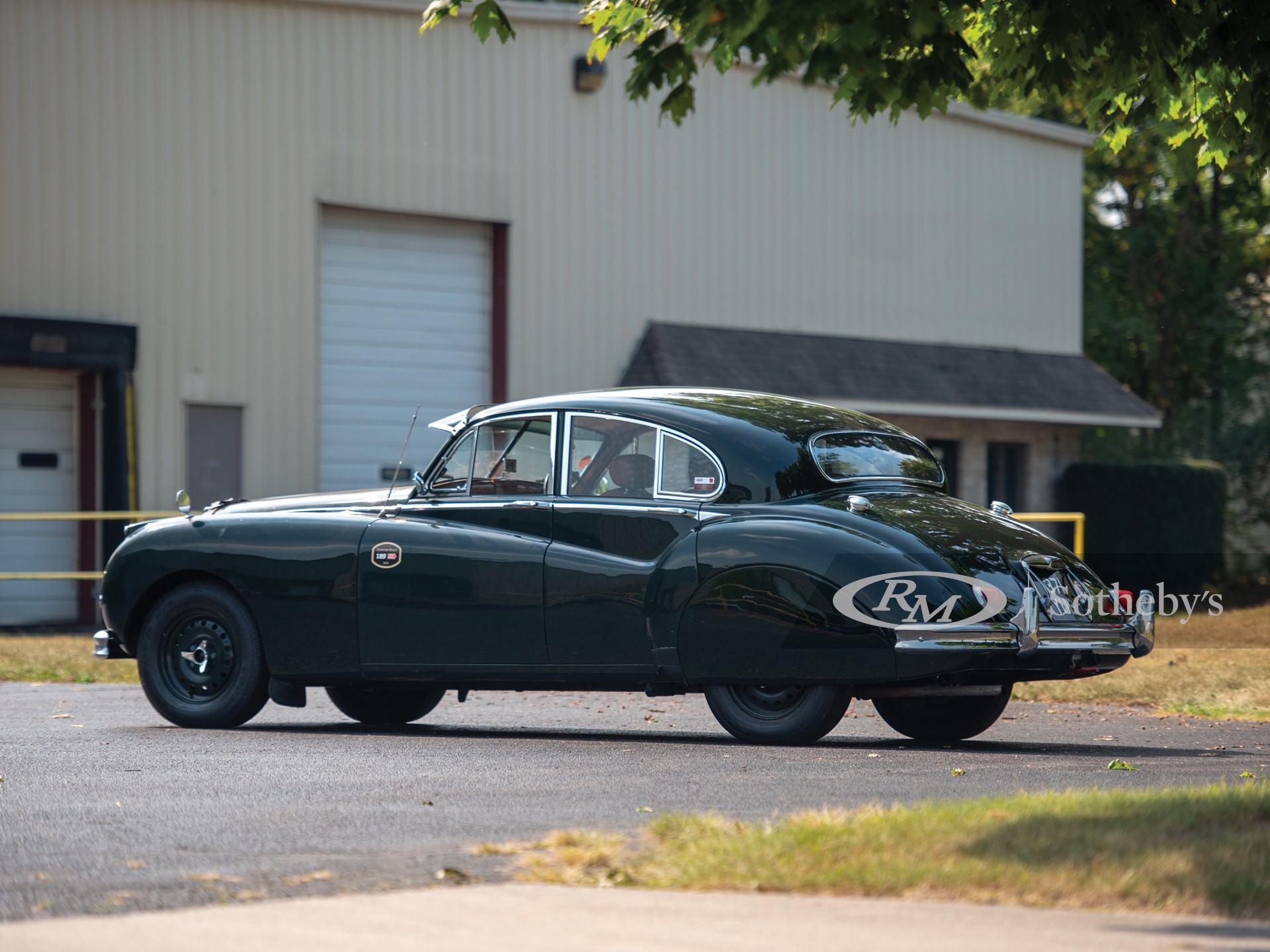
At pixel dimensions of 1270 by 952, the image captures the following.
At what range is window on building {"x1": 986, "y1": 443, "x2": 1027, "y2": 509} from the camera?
28250mm

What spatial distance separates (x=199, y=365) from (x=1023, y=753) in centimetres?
1462

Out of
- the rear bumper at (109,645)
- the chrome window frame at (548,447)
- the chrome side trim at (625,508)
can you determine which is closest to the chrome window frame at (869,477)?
the chrome side trim at (625,508)

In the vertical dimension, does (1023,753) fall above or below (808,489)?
below

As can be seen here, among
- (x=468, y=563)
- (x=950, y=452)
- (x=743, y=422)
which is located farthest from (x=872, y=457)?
(x=950, y=452)

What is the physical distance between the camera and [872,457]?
978 centimetres

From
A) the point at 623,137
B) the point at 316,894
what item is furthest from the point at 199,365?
the point at 316,894

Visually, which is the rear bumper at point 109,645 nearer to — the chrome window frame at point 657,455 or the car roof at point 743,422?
the car roof at point 743,422

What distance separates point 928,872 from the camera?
527cm

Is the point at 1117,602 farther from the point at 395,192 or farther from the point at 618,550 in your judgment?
the point at 395,192

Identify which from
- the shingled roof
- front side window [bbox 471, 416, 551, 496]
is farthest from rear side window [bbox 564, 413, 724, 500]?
the shingled roof

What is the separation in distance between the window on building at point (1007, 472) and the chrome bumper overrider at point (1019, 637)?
1932 cm

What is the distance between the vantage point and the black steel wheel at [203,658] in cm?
1039

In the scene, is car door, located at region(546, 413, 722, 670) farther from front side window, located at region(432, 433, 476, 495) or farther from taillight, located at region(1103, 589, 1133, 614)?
taillight, located at region(1103, 589, 1133, 614)

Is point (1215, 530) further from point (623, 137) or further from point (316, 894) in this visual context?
point (316, 894)
